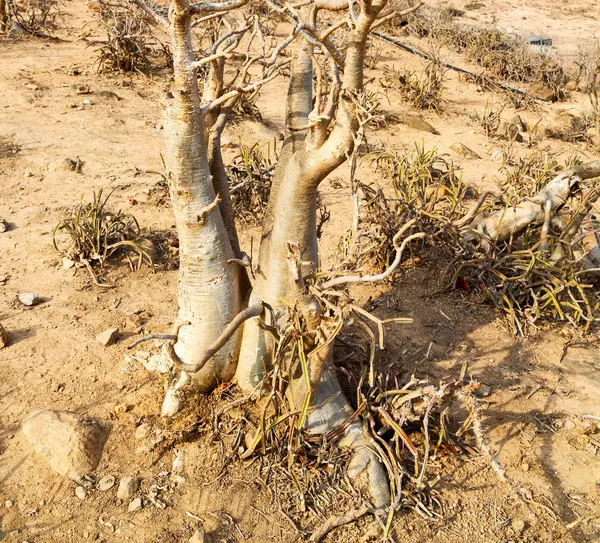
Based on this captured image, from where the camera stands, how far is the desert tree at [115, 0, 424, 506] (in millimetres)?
2016

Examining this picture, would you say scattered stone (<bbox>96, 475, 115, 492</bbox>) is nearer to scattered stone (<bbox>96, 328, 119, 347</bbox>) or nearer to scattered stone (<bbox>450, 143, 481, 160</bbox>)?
scattered stone (<bbox>96, 328, 119, 347</bbox>)

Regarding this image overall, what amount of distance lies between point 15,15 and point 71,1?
2.08 meters

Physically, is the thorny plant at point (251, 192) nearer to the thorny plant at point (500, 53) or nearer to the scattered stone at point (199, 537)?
the scattered stone at point (199, 537)

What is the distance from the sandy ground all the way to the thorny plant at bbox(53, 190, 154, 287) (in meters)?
0.10

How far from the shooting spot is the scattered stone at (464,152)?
619 centimetres

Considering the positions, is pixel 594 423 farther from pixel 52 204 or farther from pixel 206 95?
pixel 52 204

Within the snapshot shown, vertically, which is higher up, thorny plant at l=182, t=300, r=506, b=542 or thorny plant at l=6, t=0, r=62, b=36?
thorny plant at l=6, t=0, r=62, b=36

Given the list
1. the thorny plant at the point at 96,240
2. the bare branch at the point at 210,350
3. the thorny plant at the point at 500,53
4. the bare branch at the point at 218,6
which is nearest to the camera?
the bare branch at the point at 218,6

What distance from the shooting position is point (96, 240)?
3746 mm

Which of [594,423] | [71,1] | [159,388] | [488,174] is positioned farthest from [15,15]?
[594,423]

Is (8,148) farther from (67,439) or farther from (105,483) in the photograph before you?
(105,483)

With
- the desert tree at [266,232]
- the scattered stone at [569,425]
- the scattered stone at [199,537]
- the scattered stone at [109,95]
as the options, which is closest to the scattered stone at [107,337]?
the desert tree at [266,232]

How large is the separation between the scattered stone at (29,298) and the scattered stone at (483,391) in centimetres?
248

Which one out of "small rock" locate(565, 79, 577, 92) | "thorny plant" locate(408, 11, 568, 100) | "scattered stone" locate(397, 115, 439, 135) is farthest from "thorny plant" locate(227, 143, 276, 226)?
"small rock" locate(565, 79, 577, 92)
